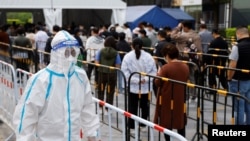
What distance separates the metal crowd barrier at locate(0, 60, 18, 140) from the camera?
6929 millimetres

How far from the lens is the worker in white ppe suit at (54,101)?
3.43 metres

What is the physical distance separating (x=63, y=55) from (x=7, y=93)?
4.11 m

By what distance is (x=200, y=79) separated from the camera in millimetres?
8719

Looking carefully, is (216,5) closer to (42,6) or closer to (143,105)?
(42,6)

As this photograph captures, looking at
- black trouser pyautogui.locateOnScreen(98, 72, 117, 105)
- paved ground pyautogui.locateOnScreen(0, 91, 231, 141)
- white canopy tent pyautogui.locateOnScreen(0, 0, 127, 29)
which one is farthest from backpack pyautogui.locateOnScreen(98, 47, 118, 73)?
white canopy tent pyautogui.locateOnScreen(0, 0, 127, 29)

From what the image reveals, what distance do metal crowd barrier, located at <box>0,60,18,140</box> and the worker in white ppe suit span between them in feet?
11.2

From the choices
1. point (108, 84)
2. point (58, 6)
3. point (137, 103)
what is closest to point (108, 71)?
point (108, 84)

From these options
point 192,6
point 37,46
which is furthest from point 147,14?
point 192,6

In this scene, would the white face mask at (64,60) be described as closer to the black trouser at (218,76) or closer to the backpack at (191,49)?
the black trouser at (218,76)

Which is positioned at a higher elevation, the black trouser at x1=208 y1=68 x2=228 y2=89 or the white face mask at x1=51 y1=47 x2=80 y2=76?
the white face mask at x1=51 y1=47 x2=80 y2=76

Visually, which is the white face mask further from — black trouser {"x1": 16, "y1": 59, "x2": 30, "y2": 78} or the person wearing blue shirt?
black trouser {"x1": 16, "y1": 59, "x2": 30, "y2": 78}

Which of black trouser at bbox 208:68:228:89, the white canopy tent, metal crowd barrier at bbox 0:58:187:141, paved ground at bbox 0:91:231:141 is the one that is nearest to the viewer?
paved ground at bbox 0:91:231:141

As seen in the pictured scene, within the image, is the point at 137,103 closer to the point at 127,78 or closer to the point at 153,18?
the point at 127,78

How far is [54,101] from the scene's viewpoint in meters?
3.47
